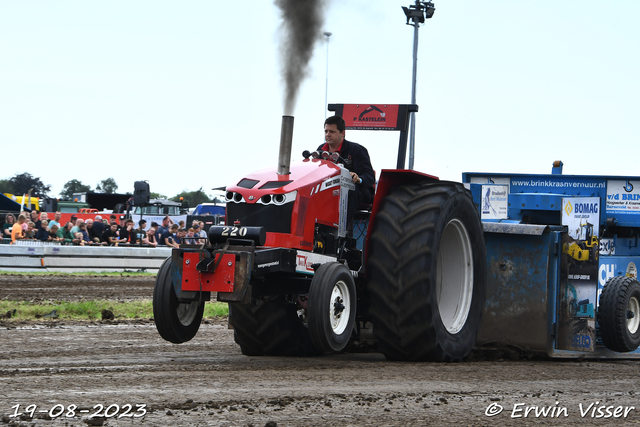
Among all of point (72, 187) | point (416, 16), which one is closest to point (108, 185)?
point (72, 187)

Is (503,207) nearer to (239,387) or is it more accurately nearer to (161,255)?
(239,387)

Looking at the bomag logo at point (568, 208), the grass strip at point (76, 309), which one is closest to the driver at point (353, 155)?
the bomag logo at point (568, 208)

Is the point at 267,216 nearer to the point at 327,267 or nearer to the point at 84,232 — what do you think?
the point at 327,267

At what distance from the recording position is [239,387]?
5027mm

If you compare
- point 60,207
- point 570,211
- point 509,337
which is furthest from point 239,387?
point 60,207

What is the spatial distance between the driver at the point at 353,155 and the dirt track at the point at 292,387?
1.43m

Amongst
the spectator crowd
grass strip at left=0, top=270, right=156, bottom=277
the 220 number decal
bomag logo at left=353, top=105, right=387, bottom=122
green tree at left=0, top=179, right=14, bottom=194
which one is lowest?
grass strip at left=0, top=270, right=156, bottom=277

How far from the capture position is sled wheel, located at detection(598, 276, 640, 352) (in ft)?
25.5

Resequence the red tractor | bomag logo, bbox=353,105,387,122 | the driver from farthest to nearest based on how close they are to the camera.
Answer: bomag logo, bbox=353,105,387,122, the driver, the red tractor

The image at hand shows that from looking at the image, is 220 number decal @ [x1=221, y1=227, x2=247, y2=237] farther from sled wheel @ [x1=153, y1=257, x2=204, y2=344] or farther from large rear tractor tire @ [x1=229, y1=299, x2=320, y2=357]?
large rear tractor tire @ [x1=229, y1=299, x2=320, y2=357]

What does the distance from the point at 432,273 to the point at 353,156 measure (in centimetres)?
148

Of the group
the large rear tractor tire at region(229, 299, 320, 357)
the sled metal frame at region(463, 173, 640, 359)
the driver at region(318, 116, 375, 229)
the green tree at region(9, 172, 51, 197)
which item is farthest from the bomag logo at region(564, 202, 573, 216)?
the green tree at region(9, 172, 51, 197)

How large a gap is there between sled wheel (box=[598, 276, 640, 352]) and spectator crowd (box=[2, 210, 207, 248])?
11525mm

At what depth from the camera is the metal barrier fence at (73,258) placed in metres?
17.9
